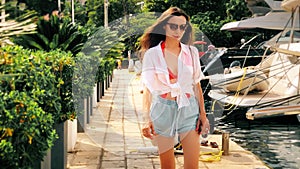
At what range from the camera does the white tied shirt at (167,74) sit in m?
4.32

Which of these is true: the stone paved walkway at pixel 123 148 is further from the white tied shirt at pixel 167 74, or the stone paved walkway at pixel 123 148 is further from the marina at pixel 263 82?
the marina at pixel 263 82

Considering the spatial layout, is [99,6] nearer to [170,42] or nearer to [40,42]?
[40,42]

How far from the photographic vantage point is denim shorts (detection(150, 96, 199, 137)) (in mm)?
4313

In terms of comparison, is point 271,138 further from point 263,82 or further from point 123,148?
point 123,148

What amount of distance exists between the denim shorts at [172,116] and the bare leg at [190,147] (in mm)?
48

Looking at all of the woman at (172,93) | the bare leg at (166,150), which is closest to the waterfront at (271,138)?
the bare leg at (166,150)

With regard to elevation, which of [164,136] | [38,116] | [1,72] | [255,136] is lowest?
[255,136]

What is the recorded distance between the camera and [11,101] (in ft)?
10.8

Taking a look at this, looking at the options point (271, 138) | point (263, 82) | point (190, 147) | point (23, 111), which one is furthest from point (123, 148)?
point (263, 82)

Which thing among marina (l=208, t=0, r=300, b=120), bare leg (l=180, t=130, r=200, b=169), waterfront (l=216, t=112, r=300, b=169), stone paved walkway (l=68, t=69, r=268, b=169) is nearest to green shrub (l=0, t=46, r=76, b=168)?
bare leg (l=180, t=130, r=200, b=169)

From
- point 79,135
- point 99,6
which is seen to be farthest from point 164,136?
point 99,6

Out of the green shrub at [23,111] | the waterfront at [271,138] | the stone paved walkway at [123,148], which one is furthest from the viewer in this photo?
the waterfront at [271,138]

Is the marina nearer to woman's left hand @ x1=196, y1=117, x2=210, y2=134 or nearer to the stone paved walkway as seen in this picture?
the stone paved walkway

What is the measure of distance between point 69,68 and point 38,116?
9.81 ft
